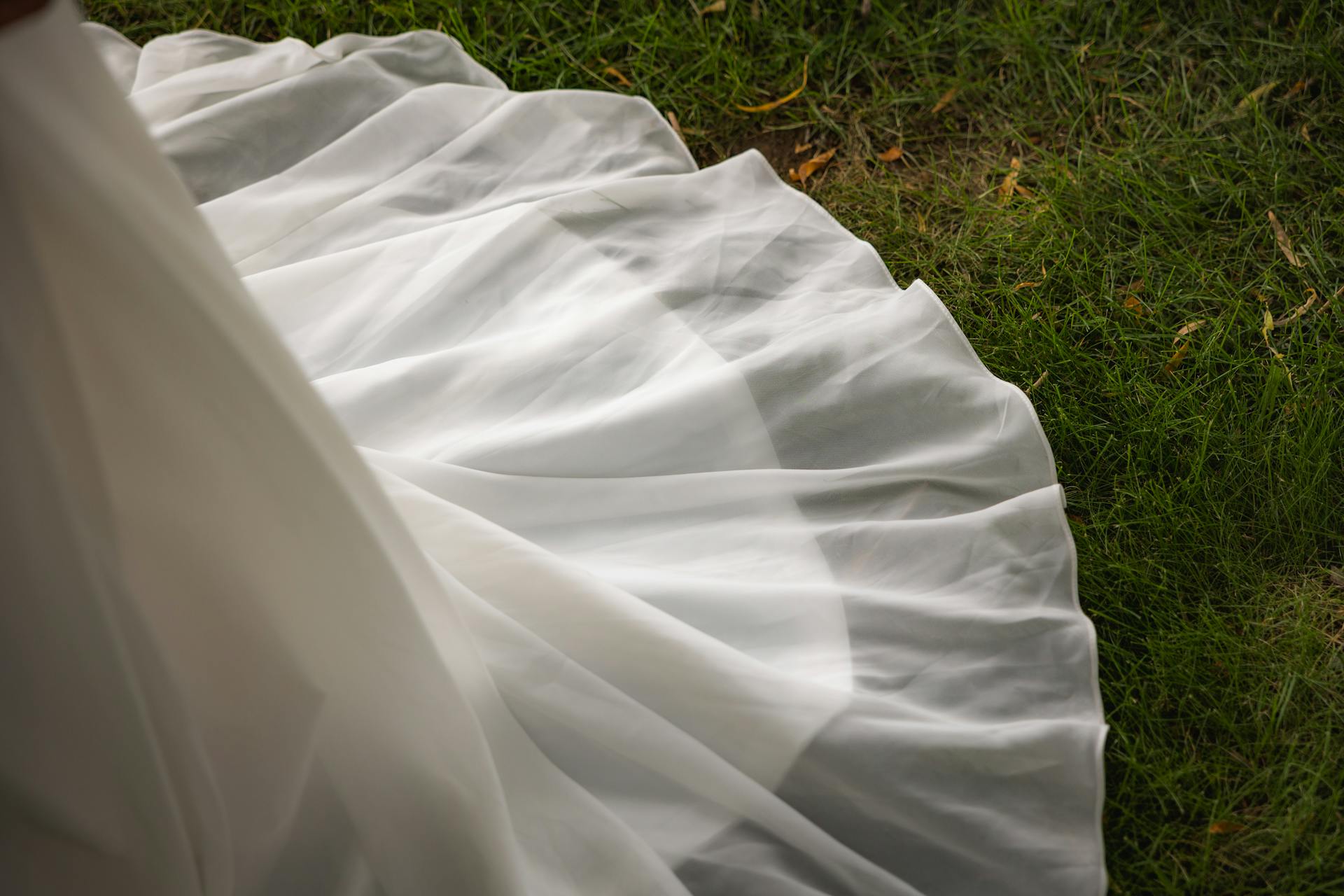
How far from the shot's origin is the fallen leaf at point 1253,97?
5.89ft

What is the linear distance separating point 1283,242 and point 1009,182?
448 millimetres

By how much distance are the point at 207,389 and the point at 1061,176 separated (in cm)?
153

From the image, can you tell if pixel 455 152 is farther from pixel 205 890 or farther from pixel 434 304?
pixel 205 890

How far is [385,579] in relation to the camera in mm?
784

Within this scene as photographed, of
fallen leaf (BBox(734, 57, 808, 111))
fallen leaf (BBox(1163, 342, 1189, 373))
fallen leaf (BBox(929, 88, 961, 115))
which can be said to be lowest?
fallen leaf (BBox(1163, 342, 1189, 373))

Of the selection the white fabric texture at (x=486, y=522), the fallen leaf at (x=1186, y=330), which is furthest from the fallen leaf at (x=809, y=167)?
the fallen leaf at (x=1186, y=330)

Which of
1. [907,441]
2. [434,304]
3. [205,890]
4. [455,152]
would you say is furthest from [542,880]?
[455,152]

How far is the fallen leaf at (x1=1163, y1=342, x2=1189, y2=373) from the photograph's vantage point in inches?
60.8

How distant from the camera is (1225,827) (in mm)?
1154

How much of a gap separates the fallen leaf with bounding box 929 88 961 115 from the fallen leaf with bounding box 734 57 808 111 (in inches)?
10.0

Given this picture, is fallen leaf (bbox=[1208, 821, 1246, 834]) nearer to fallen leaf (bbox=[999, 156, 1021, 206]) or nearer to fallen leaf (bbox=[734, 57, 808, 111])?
fallen leaf (bbox=[999, 156, 1021, 206])

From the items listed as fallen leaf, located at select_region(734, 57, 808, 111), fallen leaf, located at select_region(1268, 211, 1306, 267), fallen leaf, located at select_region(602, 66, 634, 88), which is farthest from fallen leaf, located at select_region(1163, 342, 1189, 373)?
fallen leaf, located at select_region(602, 66, 634, 88)

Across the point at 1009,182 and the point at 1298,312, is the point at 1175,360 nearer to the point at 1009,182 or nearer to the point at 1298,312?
the point at 1298,312

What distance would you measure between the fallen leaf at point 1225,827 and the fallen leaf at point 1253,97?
126 centimetres
